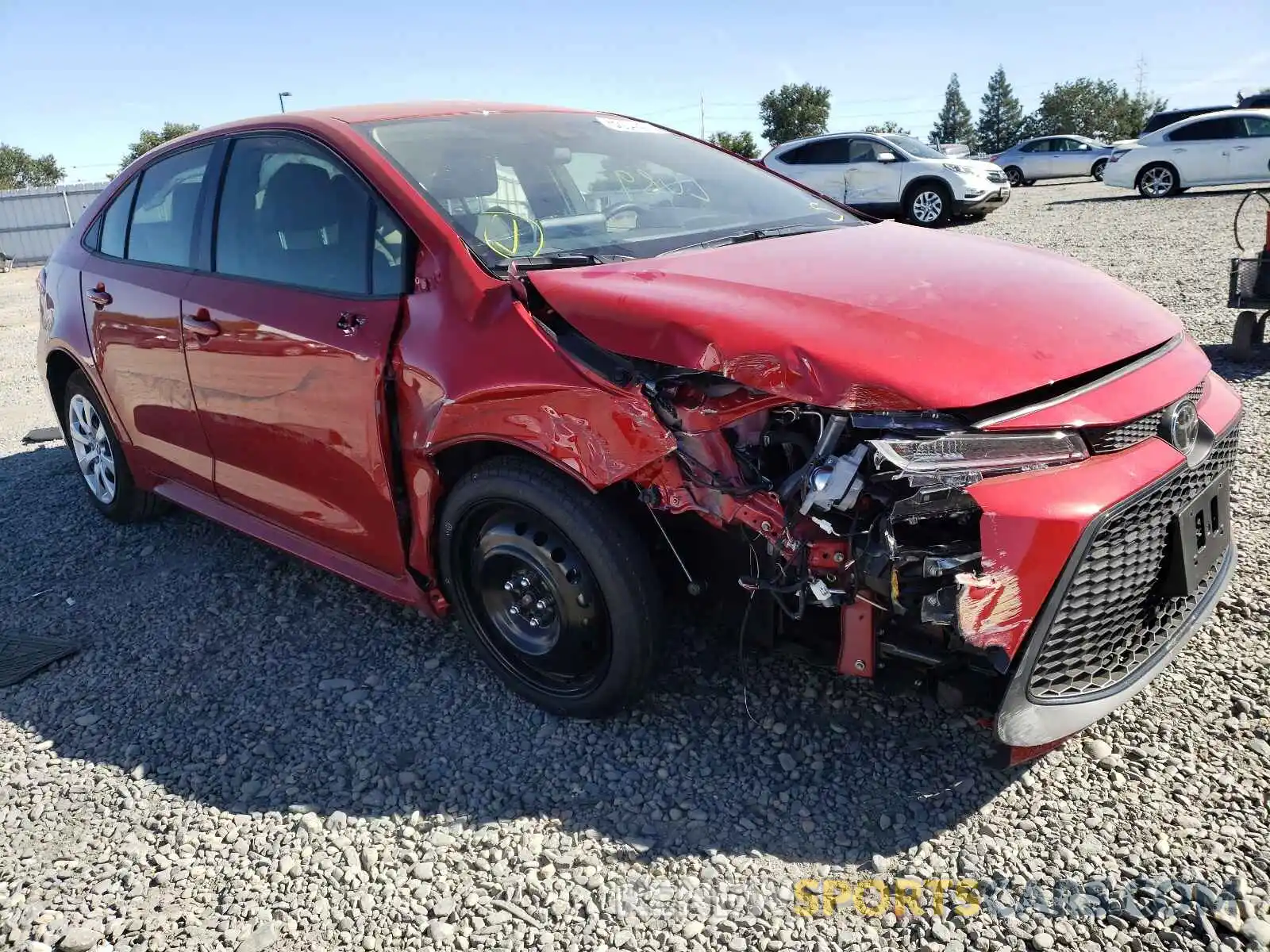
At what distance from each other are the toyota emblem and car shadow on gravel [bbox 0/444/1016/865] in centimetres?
95

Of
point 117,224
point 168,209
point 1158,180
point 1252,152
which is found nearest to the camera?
point 168,209

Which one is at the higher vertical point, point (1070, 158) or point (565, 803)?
point (1070, 158)

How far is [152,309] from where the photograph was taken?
12.5ft

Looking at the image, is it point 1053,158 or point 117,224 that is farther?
point 1053,158

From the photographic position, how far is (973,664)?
2.23 m

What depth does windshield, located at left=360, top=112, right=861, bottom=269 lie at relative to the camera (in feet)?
9.64

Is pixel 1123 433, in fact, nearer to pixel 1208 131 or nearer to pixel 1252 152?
pixel 1252 152

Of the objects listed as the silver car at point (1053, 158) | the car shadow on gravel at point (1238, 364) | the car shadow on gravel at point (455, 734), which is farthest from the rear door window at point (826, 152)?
the car shadow on gravel at point (455, 734)

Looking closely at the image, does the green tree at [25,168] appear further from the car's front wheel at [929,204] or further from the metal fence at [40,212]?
the car's front wheel at [929,204]

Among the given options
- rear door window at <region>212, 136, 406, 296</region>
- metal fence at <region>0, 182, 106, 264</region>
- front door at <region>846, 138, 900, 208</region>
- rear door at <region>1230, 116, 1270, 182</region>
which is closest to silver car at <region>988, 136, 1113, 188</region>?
rear door at <region>1230, 116, 1270, 182</region>

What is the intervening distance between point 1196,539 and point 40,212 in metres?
30.8

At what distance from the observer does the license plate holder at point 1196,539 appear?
237 cm

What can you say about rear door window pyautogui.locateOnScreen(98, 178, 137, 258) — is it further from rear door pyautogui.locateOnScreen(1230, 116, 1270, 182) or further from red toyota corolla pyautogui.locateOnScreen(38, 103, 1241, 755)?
rear door pyautogui.locateOnScreen(1230, 116, 1270, 182)

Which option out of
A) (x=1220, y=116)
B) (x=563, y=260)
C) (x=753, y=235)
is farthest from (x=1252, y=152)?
(x=563, y=260)
